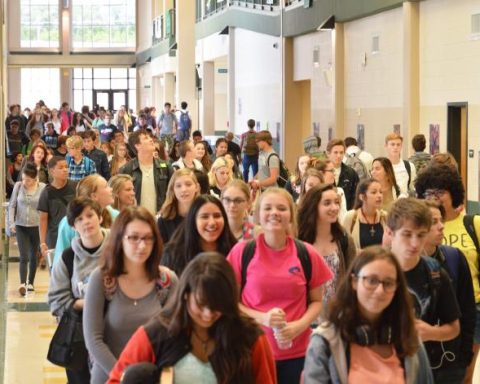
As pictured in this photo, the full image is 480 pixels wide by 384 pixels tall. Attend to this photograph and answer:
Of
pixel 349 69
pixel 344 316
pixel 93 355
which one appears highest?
pixel 349 69

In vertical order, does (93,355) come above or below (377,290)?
below

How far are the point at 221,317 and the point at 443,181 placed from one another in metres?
2.89

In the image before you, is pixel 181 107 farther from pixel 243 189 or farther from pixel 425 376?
pixel 425 376

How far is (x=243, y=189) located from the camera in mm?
7691

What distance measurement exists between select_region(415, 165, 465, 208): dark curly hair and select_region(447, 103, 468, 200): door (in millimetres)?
11532

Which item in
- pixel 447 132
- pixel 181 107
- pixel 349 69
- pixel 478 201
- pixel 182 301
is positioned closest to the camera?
pixel 182 301

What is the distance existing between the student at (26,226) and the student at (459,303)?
9.47 meters

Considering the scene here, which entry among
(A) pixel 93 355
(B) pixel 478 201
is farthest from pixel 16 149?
(A) pixel 93 355

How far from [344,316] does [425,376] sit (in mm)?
431

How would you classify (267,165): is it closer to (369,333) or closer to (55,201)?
(55,201)

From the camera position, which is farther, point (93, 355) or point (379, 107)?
point (379, 107)

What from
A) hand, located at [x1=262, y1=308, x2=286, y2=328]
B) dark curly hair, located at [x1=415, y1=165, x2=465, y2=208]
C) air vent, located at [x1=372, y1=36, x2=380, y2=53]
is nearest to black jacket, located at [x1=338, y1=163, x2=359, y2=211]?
dark curly hair, located at [x1=415, y1=165, x2=465, y2=208]

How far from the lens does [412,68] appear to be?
20.6 m

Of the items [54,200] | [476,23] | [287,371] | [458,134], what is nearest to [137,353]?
[287,371]
